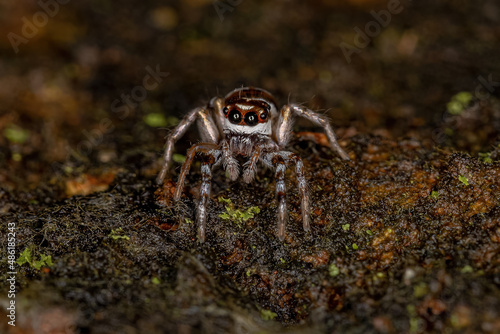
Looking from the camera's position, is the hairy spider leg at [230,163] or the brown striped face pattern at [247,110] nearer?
the hairy spider leg at [230,163]

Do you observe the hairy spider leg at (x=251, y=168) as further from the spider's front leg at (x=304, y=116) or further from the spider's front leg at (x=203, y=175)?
the spider's front leg at (x=304, y=116)

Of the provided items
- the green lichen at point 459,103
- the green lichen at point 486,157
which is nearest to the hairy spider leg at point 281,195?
the green lichen at point 486,157

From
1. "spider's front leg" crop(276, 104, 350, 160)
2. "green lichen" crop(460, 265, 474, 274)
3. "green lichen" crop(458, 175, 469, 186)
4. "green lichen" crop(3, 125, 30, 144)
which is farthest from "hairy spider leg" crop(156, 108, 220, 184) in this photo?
"green lichen" crop(460, 265, 474, 274)

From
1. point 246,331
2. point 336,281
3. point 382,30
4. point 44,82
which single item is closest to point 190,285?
point 246,331

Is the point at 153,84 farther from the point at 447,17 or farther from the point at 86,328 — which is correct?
the point at 447,17

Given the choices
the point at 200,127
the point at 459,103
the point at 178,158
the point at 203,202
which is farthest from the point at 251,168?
the point at 459,103

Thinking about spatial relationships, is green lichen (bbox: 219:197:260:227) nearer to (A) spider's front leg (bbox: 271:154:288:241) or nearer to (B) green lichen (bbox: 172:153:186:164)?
(A) spider's front leg (bbox: 271:154:288:241)

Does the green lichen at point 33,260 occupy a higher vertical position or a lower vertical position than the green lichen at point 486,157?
lower
